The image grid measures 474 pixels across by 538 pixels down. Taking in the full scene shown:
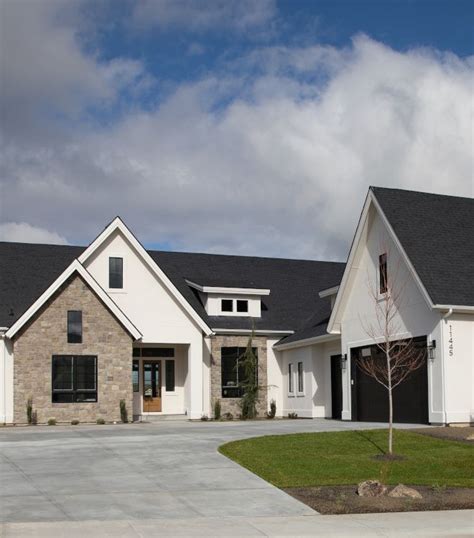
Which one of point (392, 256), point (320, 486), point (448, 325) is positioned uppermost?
point (392, 256)

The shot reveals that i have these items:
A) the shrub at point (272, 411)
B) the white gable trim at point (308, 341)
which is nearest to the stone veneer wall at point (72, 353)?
the shrub at point (272, 411)

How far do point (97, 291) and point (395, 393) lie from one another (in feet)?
37.1

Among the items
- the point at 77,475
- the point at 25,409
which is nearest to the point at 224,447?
the point at 77,475

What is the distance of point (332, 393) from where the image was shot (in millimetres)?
31500

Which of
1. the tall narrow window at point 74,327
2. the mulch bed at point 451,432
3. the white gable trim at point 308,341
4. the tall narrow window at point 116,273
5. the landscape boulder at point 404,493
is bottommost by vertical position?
the landscape boulder at point 404,493

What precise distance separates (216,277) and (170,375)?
17.6 feet

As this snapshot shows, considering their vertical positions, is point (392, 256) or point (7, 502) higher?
point (392, 256)

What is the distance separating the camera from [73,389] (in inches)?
1173

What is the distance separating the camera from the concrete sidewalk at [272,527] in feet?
34.3

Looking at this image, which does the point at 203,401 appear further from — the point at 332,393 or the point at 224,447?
the point at 224,447

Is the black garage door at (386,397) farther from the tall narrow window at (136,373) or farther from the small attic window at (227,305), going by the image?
the tall narrow window at (136,373)

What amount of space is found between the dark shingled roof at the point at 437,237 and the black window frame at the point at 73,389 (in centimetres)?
1214

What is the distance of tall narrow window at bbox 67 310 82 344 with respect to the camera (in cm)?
2986

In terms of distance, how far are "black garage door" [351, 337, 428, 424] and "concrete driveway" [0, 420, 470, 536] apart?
615 centimetres
